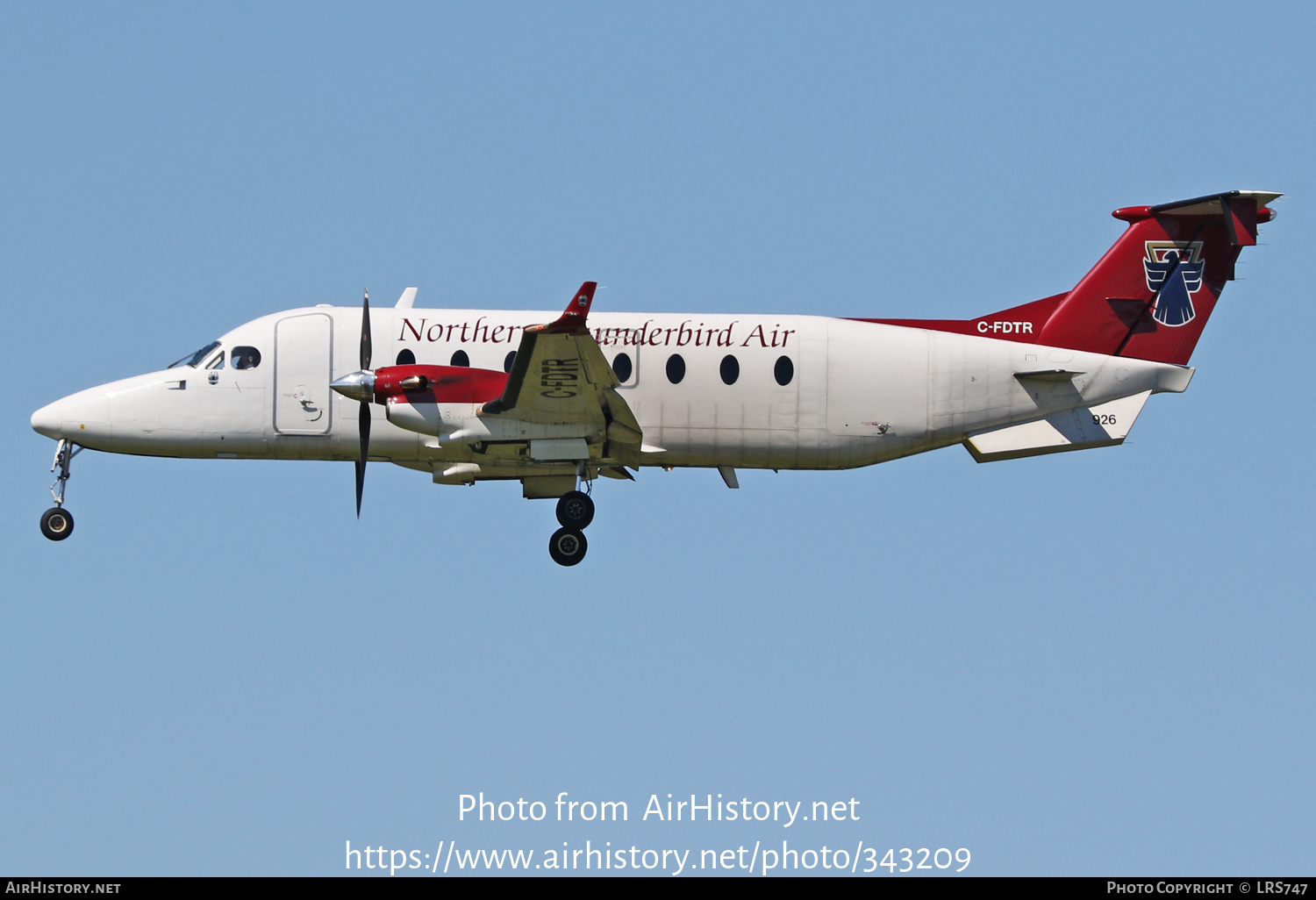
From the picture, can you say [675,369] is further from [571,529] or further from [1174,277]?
[1174,277]

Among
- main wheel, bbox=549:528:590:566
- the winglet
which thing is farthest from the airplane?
the winglet

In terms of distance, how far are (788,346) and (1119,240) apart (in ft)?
19.4

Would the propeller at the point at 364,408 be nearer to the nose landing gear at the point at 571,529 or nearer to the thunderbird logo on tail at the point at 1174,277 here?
the nose landing gear at the point at 571,529

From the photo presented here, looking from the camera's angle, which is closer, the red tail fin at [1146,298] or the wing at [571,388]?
the wing at [571,388]

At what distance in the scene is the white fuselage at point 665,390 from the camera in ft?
78.3

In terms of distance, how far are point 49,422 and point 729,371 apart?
10233 millimetres

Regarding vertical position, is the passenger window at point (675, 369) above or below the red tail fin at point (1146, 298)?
below

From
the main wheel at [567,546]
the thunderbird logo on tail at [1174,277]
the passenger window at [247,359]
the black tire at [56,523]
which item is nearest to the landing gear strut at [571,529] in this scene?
the main wheel at [567,546]

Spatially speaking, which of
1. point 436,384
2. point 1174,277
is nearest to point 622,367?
point 436,384

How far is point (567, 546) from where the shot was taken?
23.4 metres

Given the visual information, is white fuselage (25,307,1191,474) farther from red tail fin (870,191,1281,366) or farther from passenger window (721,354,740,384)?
red tail fin (870,191,1281,366)

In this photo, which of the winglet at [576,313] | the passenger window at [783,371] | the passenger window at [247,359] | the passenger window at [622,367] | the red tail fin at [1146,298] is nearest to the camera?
the winglet at [576,313]

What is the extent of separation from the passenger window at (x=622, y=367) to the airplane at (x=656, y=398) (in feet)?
0.12

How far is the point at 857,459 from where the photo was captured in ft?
80.2
